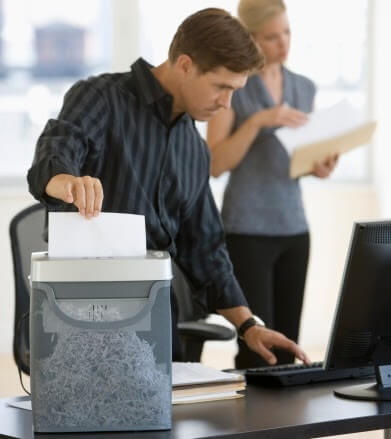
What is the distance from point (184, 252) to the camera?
2326 mm

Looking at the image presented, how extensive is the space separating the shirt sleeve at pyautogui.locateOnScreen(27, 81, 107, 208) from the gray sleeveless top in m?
1.02

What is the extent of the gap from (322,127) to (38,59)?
102 inches

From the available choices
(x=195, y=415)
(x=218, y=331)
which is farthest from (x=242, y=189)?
(x=195, y=415)

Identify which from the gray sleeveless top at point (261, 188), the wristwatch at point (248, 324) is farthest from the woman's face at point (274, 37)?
the wristwatch at point (248, 324)

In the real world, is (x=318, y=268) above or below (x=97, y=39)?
below

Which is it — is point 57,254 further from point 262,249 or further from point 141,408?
point 262,249

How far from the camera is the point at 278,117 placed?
306 centimetres

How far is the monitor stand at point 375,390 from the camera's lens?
188cm

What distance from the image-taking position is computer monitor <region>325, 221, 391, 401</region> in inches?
74.0

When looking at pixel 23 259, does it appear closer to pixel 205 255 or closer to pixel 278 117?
pixel 205 255

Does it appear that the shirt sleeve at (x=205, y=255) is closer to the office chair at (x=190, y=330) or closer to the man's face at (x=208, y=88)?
the man's face at (x=208, y=88)

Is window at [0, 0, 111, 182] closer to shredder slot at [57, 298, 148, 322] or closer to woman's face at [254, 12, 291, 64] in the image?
woman's face at [254, 12, 291, 64]

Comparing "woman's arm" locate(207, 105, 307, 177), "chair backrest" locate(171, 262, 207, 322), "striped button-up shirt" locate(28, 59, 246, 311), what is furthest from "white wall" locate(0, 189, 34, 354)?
"striped button-up shirt" locate(28, 59, 246, 311)

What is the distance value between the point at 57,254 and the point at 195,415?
40cm
